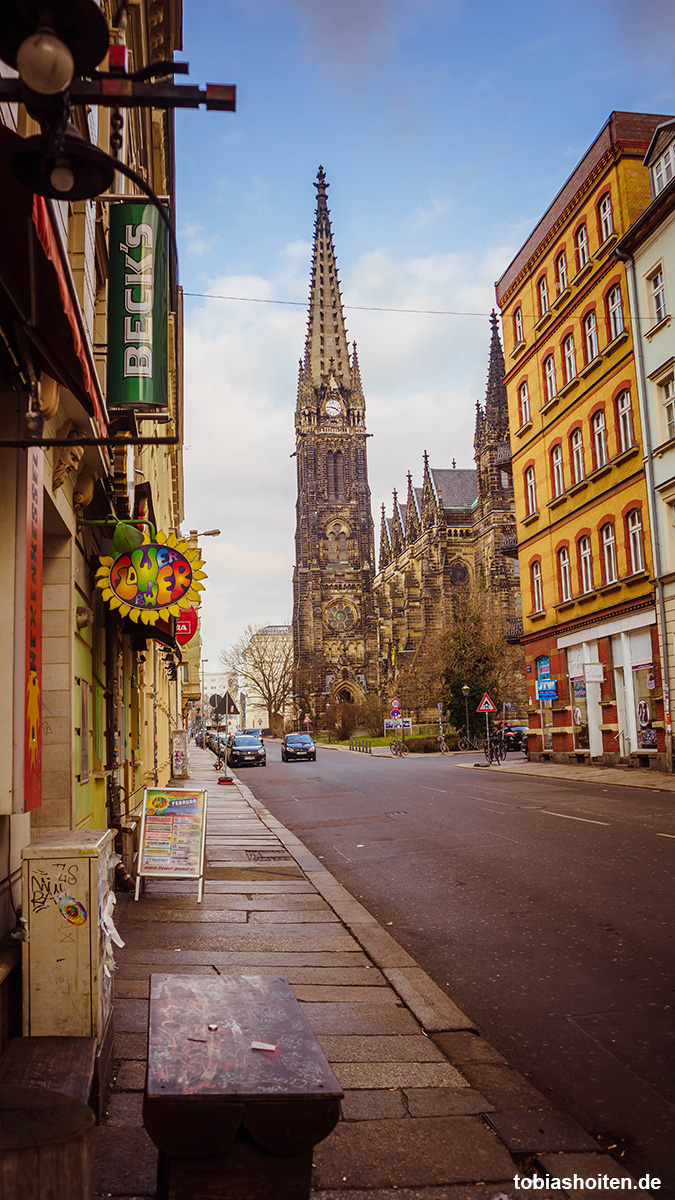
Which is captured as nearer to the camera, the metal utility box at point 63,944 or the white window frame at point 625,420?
the metal utility box at point 63,944

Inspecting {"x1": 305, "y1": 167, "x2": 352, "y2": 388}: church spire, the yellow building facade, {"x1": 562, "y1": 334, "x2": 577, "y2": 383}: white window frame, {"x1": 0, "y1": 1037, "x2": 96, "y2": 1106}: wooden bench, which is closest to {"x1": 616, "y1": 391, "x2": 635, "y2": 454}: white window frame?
the yellow building facade

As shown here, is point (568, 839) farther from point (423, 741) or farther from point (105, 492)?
point (423, 741)

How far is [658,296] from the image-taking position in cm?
2534

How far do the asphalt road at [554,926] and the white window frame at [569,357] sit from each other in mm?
17372

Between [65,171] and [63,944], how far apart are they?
10.8ft

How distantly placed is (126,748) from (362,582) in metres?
88.0

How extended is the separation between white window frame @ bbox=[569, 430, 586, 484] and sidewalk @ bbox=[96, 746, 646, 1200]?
23.8 meters

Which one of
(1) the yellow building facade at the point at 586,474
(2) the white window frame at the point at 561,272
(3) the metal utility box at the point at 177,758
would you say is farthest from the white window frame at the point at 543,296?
(3) the metal utility box at the point at 177,758

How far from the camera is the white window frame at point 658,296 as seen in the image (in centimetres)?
2477

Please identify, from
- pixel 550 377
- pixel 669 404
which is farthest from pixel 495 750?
pixel 669 404

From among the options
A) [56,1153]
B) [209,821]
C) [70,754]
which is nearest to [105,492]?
[70,754]

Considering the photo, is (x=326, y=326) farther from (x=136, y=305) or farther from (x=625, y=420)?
(x=136, y=305)

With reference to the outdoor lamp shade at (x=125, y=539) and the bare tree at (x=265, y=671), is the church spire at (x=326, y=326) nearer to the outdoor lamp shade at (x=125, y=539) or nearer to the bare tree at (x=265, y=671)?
the bare tree at (x=265, y=671)

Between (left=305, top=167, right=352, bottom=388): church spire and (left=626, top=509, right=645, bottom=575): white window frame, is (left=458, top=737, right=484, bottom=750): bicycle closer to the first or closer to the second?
(left=626, top=509, right=645, bottom=575): white window frame
